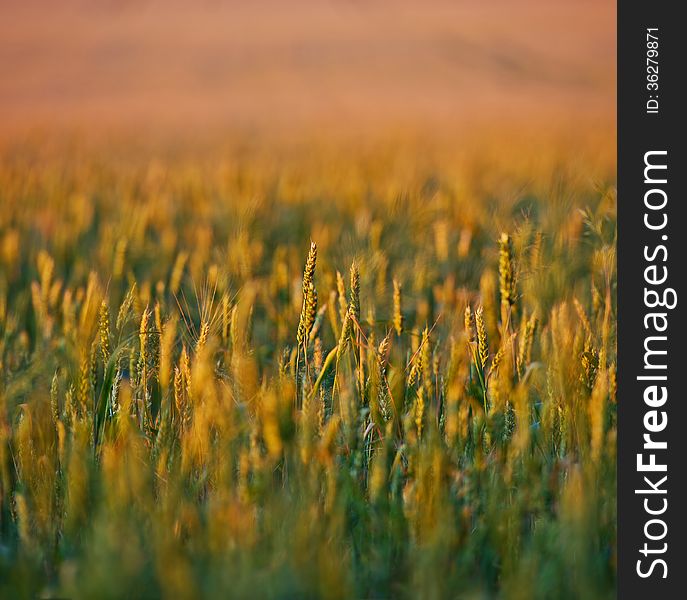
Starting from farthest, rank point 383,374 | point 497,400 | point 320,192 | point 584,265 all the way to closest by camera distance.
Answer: point 320,192
point 584,265
point 383,374
point 497,400

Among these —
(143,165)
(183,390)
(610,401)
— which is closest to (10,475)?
(183,390)

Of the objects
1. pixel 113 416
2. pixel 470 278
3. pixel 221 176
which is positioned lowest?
pixel 113 416

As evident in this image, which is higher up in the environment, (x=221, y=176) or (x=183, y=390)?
(x=221, y=176)

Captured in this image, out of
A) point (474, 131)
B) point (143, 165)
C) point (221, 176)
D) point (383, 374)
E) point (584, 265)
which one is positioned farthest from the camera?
point (474, 131)

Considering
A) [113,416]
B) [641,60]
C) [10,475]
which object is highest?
[641,60]

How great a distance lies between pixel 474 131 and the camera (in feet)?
39.0

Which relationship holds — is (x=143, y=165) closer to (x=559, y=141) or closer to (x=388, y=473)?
(x=559, y=141)

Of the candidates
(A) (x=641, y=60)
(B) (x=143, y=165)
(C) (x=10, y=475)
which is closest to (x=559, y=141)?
(B) (x=143, y=165)

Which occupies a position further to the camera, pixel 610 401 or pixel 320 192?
pixel 320 192

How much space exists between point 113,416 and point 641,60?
1.19 meters

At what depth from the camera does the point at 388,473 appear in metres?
1.48

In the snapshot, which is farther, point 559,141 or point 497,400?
point 559,141

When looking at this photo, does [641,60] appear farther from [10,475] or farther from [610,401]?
[10,475]

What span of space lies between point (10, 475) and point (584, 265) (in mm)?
1727
